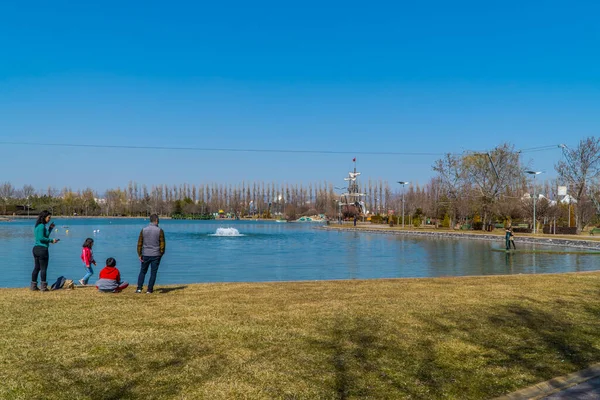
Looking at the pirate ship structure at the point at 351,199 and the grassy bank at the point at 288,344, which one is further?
the pirate ship structure at the point at 351,199

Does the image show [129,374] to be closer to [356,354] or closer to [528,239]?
[356,354]

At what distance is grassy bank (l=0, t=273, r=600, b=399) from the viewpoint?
5.06 metres

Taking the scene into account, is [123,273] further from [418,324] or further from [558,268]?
[558,268]

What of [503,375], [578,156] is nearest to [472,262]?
[503,375]

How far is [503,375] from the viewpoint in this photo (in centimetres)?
556

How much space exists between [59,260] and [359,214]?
87.2 meters

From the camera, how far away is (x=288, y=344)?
648cm

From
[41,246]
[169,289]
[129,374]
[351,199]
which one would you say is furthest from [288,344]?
[351,199]

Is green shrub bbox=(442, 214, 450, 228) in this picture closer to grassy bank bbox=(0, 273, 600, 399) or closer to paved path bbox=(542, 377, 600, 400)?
grassy bank bbox=(0, 273, 600, 399)

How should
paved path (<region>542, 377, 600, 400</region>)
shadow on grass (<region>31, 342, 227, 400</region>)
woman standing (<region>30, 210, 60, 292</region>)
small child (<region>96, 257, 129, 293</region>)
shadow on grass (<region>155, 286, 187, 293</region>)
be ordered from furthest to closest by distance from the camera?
shadow on grass (<region>155, 286, 187, 293</region>)
woman standing (<region>30, 210, 60, 292</region>)
small child (<region>96, 257, 129, 293</region>)
paved path (<region>542, 377, 600, 400</region>)
shadow on grass (<region>31, 342, 227, 400</region>)

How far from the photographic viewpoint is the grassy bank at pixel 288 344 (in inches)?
199

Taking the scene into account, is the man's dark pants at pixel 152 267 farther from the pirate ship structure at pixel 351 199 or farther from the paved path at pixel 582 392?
the pirate ship structure at pixel 351 199

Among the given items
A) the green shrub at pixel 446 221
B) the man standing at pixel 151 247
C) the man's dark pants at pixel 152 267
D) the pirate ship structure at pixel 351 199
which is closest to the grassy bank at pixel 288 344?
the man's dark pants at pixel 152 267

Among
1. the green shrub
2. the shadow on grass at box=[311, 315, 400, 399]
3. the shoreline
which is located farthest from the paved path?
the green shrub
